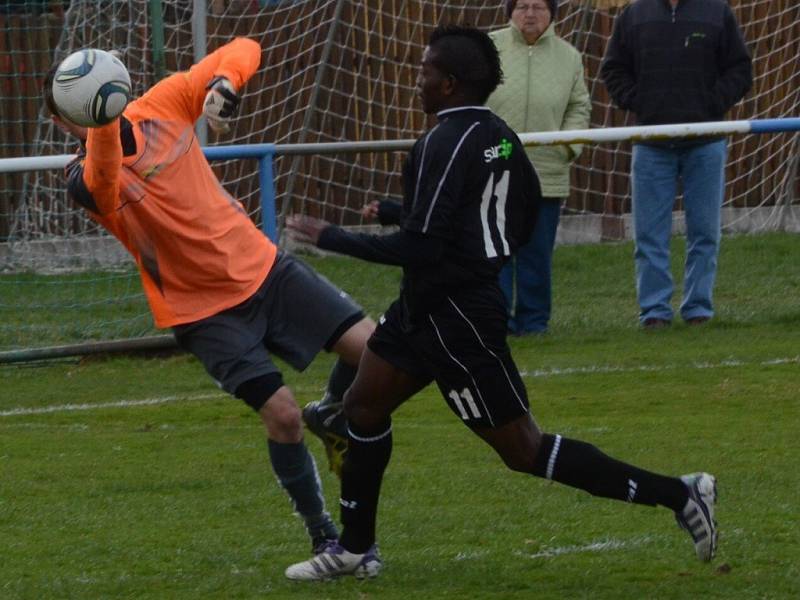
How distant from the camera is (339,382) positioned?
6.53 meters

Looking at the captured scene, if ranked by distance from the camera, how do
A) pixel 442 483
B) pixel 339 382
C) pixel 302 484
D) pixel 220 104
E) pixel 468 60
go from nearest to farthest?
pixel 468 60, pixel 302 484, pixel 220 104, pixel 339 382, pixel 442 483

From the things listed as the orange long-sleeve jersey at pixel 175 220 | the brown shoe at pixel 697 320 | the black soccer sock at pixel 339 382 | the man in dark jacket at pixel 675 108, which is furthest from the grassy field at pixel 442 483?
the orange long-sleeve jersey at pixel 175 220

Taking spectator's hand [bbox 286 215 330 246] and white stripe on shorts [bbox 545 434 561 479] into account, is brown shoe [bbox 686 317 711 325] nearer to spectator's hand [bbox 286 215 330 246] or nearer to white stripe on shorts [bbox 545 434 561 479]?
white stripe on shorts [bbox 545 434 561 479]

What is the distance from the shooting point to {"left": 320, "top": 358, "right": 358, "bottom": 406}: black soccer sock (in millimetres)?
6484

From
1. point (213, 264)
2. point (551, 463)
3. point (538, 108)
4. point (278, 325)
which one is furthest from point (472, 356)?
point (538, 108)

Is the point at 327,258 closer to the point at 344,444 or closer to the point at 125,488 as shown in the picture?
the point at 125,488

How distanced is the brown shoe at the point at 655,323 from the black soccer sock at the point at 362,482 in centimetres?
569

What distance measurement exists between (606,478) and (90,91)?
6.85 feet

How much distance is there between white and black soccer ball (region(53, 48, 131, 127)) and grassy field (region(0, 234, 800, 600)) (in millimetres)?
1540

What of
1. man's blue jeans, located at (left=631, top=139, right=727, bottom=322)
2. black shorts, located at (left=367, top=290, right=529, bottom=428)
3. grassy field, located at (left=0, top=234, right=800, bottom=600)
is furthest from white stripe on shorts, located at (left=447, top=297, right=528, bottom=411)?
man's blue jeans, located at (left=631, top=139, right=727, bottom=322)

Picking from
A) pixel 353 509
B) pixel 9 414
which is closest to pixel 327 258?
pixel 9 414

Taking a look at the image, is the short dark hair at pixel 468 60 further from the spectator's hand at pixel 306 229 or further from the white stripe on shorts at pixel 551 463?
the white stripe on shorts at pixel 551 463

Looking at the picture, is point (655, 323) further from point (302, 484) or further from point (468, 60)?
point (468, 60)

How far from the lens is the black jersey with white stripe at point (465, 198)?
208 inches
